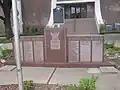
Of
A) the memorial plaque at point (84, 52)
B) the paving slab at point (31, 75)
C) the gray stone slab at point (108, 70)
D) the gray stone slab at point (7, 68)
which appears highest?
the memorial plaque at point (84, 52)

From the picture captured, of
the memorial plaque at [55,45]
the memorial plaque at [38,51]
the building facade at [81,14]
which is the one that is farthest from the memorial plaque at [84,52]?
the building facade at [81,14]

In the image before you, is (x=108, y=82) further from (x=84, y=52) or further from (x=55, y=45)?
(x=55, y=45)

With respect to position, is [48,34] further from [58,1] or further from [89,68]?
[58,1]

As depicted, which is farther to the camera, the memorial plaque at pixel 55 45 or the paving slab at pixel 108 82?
the memorial plaque at pixel 55 45

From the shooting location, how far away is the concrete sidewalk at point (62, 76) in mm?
7396

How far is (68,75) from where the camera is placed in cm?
839

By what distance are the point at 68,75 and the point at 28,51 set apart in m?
2.63

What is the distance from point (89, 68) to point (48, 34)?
221cm

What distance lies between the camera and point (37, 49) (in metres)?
10.2

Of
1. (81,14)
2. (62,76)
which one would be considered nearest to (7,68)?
(62,76)

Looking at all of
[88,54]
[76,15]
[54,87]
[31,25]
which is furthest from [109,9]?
[54,87]

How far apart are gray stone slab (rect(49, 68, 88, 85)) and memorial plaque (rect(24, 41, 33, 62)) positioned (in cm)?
155

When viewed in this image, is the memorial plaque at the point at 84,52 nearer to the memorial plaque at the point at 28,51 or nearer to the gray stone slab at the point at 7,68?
the memorial plaque at the point at 28,51

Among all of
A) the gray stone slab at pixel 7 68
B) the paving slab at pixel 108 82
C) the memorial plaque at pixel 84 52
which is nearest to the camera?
→ the paving slab at pixel 108 82
